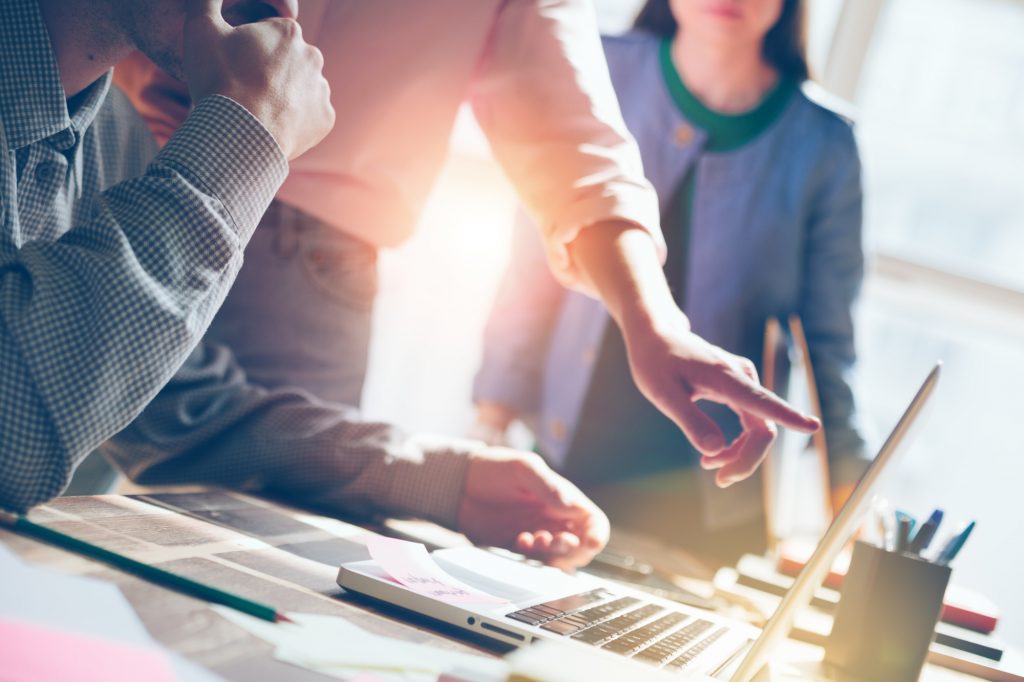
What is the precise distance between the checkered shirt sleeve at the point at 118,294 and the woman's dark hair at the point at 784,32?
1108 mm

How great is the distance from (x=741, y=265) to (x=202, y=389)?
0.94 m

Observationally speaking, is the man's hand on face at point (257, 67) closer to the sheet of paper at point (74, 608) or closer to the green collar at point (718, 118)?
the sheet of paper at point (74, 608)

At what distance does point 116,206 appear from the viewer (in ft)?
1.72

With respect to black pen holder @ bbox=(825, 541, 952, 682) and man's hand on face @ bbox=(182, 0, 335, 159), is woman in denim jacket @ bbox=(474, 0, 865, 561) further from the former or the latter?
man's hand on face @ bbox=(182, 0, 335, 159)

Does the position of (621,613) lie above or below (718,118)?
below

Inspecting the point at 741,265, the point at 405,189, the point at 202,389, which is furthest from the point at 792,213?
the point at 202,389

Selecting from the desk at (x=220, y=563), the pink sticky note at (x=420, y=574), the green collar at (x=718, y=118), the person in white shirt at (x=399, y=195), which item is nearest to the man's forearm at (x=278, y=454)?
the person in white shirt at (x=399, y=195)

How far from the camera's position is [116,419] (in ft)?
1.72

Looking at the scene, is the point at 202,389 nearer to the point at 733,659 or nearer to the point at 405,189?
the point at 405,189

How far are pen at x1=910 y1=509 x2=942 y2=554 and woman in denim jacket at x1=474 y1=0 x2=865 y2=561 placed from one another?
0.62 m

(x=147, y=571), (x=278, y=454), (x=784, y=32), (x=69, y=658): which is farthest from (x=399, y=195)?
(x=784, y=32)

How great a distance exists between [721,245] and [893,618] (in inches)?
32.1

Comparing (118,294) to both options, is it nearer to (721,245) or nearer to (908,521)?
(908,521)

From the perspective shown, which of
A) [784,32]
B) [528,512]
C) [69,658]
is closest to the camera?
[69,658]
